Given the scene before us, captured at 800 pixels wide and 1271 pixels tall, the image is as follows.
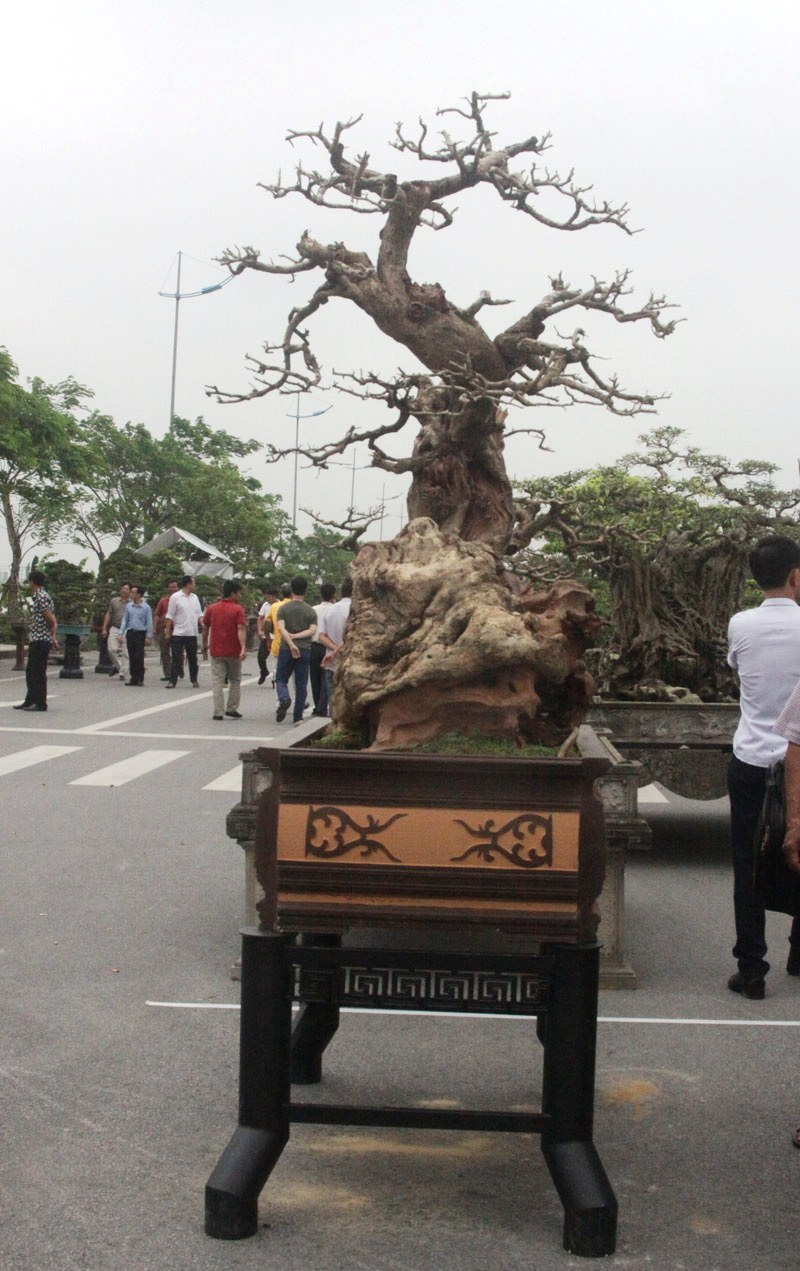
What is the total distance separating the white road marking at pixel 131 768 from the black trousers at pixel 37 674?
15.4 feet

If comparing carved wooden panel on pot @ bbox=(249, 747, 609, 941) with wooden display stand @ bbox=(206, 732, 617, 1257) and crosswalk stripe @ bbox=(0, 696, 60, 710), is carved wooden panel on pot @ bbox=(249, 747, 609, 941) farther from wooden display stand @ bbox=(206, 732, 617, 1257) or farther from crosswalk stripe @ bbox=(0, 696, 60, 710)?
crosswalk stripe @ bbox=(0, 696, 60, 710)

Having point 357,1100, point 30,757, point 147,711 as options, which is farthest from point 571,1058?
point 147,711

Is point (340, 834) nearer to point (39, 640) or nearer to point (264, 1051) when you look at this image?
point (264, 1051)

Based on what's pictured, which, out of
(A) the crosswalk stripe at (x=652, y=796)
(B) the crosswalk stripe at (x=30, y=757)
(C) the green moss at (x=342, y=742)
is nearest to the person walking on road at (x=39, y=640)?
(B) the crosswalk stripe at (x=30, y=757)

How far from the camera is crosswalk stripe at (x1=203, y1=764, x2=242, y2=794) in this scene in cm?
1233

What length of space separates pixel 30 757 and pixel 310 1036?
33.1ft

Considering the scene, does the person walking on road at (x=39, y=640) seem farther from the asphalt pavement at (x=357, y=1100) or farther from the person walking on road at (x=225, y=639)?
the asphalt pavement at (x=357, y=1100)

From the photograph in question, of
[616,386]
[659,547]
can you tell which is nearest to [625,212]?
[616,386]

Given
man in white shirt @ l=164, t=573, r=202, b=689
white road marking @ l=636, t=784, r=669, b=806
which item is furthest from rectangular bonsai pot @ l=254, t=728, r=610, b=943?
man in white shirt @ l=164, t=573, r=202, b=689

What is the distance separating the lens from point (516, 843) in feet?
12.5

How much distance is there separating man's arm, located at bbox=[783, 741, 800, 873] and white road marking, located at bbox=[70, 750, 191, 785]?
30.1 ft

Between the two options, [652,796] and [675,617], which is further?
[652,796]

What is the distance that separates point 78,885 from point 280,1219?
469 centimetres

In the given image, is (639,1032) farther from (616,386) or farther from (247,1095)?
(616,386)
